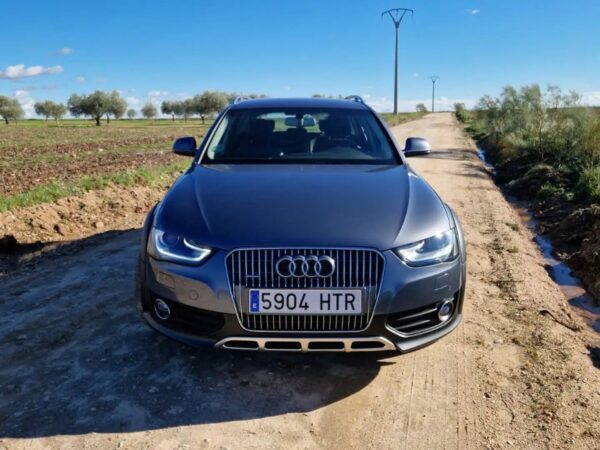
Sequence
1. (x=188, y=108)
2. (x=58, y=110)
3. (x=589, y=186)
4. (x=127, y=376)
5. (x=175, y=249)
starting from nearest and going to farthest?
(x=175, y=249) → (x=127, y=376) → (x=589, y=186) → (x=58, y=110) → (x=188, y=108)

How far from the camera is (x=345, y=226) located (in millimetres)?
2838

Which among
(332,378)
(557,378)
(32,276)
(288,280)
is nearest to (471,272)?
(557,378)

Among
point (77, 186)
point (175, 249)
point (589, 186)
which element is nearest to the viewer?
point (175, 249)

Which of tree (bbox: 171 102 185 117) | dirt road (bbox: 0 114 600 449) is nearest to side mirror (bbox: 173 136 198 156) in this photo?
dirt road (bbox: 0 114 600 449)

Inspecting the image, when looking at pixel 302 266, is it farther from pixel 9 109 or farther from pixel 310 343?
pixel 9 109

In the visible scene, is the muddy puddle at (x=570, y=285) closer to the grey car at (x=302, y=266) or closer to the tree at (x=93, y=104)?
the grey car at (x=302, y=266)

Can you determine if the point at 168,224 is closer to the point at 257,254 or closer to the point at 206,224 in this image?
the point at 206,224

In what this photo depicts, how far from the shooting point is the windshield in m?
4.08

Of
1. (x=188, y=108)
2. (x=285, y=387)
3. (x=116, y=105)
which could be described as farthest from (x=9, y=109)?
(x=285, y=387)

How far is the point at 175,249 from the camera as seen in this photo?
288 centimetres

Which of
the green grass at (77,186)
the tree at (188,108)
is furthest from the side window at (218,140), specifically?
the tree at (188,108)

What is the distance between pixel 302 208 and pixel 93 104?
3791 inches

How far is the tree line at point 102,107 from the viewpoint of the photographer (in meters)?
89.8

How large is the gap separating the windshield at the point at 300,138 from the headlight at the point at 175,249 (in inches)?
46.9
